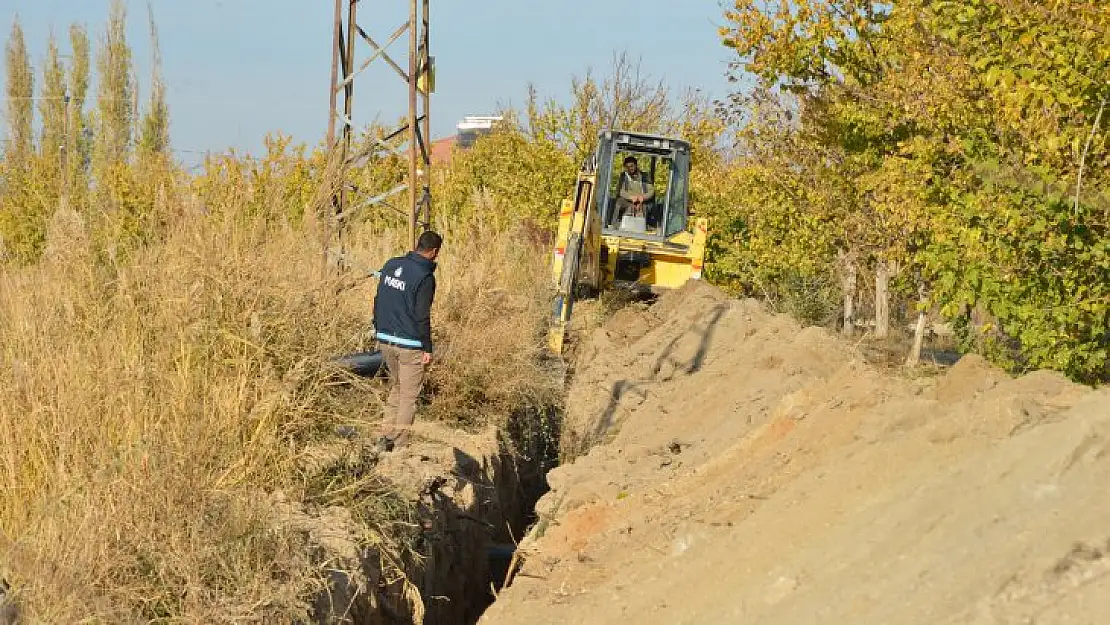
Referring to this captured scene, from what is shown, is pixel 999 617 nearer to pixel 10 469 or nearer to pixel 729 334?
pixel 10 469

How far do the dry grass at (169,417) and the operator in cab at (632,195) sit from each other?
34.6ft

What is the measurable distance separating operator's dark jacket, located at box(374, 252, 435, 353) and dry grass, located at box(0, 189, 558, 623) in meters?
0.30

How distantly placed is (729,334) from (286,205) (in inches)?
292

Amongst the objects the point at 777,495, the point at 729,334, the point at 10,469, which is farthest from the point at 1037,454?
the point at 729,334

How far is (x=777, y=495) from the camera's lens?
23.7 feet

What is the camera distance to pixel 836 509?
640 centimetres

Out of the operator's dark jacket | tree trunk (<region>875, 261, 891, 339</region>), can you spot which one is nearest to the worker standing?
the operator's dark jacket

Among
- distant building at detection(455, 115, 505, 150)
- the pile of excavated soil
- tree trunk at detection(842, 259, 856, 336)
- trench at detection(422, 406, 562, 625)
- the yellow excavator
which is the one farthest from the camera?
distant building at detection(455, 115, 505, 150)

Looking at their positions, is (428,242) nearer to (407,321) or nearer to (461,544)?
(407,321)

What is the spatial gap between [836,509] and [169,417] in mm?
3496

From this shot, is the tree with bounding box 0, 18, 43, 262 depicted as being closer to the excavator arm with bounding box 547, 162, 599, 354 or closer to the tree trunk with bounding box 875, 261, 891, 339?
the excavator arm with bounding box 547, 162, 599, 354

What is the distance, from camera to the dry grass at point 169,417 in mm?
6098

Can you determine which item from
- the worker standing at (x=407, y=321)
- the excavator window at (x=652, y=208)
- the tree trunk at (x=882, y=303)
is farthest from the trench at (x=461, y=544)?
the tree trunk at (x=882, y=303)

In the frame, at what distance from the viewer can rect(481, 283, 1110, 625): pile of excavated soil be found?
4574 mm
